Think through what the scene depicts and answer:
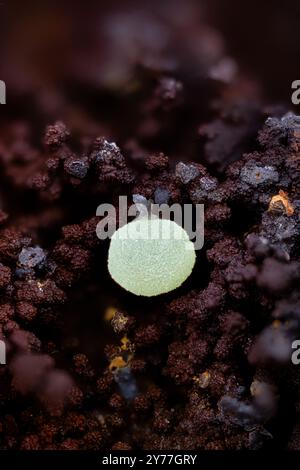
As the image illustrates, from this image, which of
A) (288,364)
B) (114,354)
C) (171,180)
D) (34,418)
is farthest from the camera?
(171,180)

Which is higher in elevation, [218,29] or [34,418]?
[218,29]

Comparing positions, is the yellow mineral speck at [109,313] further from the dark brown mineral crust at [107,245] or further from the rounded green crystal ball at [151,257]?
the rounded green crystal ball at [151,257]

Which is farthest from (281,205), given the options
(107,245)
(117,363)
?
(117,363)

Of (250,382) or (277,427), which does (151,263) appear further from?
(277,427)

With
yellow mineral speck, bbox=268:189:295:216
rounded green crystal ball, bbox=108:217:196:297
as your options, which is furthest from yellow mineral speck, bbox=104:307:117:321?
yellow mineral speck, bbox=268:189:295:216

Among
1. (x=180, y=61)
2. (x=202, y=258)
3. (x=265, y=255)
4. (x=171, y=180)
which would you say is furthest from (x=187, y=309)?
(x=180, y=61)

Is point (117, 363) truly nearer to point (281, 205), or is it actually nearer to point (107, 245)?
point (107, 245)

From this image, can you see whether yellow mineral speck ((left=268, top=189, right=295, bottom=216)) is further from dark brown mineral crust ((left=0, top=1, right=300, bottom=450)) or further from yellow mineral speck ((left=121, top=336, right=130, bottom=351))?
yellow mineral speck ((left=121, top=336, right=130, bottom=351))
